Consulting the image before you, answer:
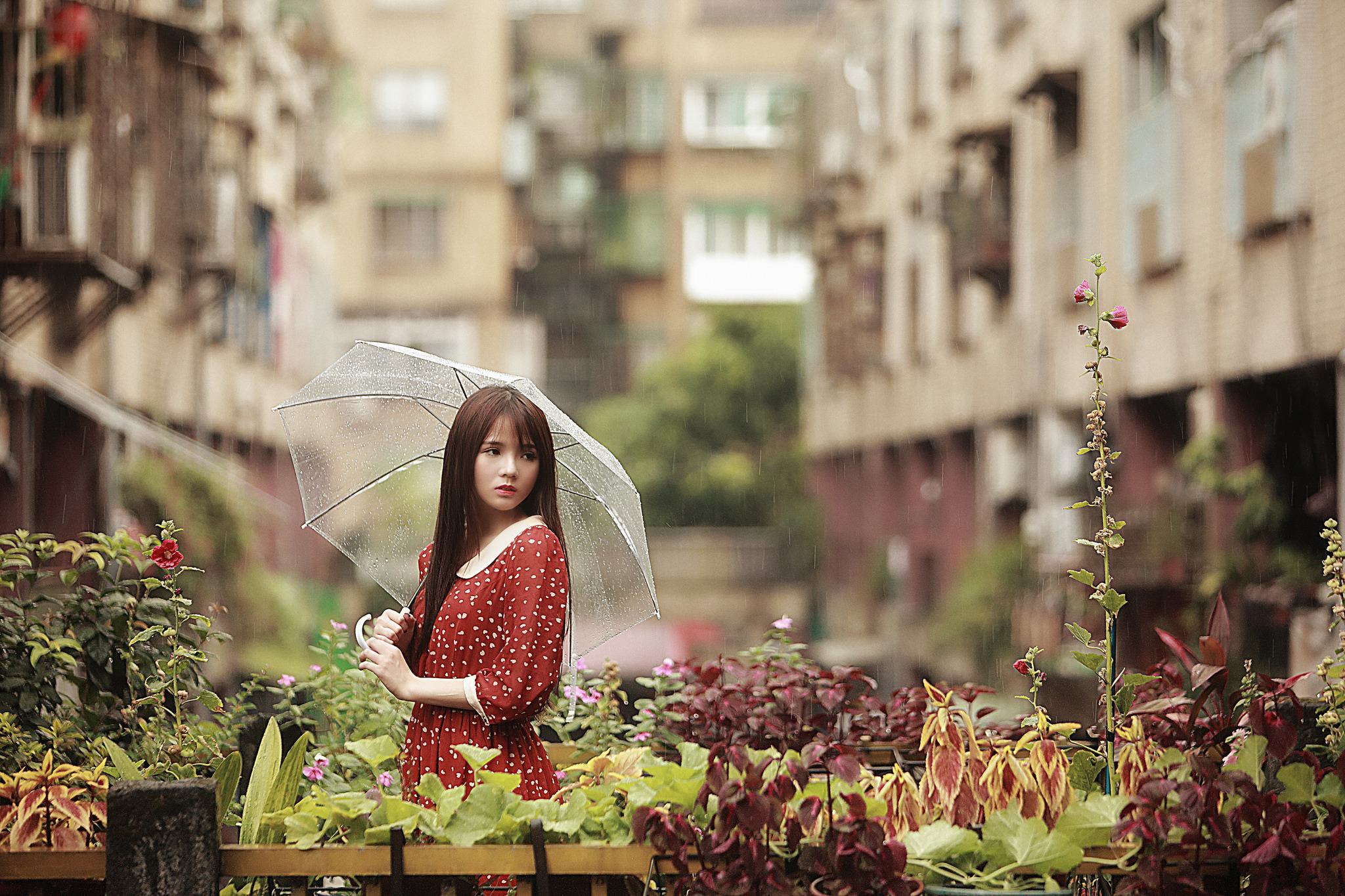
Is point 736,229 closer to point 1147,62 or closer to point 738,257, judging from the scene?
point 738,257

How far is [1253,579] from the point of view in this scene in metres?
9.81

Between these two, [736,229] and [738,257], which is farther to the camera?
[736,229]

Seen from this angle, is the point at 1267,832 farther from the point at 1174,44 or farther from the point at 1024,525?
the point at 1024,525

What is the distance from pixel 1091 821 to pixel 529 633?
3.50ft

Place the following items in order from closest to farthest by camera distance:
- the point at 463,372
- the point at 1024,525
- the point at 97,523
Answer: the point at 463,372 → the point at 97,523 → the point at 1024,525

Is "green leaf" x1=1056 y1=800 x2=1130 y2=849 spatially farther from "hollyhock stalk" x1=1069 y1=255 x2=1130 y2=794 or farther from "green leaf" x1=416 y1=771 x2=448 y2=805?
"green leaf" x1=416 y1=771 x2=448 y2=805

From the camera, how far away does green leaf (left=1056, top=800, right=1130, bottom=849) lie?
7.68 feet

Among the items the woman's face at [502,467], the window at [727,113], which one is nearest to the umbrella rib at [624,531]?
the woman's face at [502,467]

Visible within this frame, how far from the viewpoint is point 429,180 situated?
111 ft

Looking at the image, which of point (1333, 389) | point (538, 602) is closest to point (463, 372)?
point (538, 602)

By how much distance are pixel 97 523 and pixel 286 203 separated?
10664mm

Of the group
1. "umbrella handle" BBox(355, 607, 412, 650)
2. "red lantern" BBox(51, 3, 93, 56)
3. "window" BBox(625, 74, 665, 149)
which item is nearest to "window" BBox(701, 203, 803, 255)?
"window" BBox(625, 74, 665, 149)

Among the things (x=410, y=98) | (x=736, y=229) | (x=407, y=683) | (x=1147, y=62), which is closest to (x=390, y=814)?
(x=407, y=683)

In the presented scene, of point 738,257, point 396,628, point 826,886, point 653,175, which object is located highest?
point 653,175
